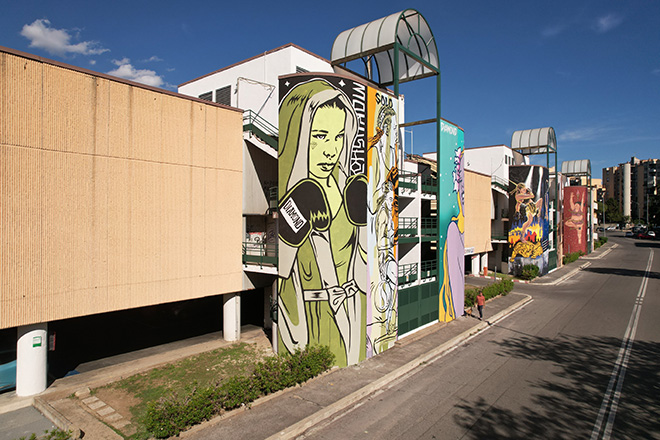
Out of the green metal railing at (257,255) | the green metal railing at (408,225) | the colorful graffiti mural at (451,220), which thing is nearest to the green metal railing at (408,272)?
the green metal railing at (408,225)

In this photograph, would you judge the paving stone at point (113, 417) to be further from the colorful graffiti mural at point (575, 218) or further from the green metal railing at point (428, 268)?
the colorful graffiti mural at point (575, 218)

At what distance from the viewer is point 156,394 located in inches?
530

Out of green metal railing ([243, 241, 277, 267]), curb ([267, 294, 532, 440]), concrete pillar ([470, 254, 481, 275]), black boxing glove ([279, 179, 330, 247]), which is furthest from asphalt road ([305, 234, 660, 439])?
concrete pillar ([470, 254, 481, 275])

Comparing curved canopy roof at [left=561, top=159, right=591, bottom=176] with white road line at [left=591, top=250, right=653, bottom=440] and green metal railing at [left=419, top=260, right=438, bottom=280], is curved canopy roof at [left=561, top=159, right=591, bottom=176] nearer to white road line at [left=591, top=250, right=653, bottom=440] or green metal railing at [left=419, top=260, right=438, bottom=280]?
white road line at [left=591, top=250, right=653, bottom=440]

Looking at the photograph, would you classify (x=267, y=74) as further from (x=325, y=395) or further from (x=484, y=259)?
(x=484, y=259)

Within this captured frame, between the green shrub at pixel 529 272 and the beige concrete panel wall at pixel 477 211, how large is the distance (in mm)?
3992

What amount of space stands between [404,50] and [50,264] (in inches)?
712

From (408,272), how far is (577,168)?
6492 cm

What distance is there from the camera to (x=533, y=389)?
1352cm

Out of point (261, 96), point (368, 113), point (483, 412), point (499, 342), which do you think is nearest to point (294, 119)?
point (368, 113)

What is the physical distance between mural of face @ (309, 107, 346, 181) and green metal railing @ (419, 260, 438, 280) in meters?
8.75

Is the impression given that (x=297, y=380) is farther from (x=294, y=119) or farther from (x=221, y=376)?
(x=294, y=119)

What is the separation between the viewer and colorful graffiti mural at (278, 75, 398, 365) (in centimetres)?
1555

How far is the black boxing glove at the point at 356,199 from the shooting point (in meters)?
15.8
